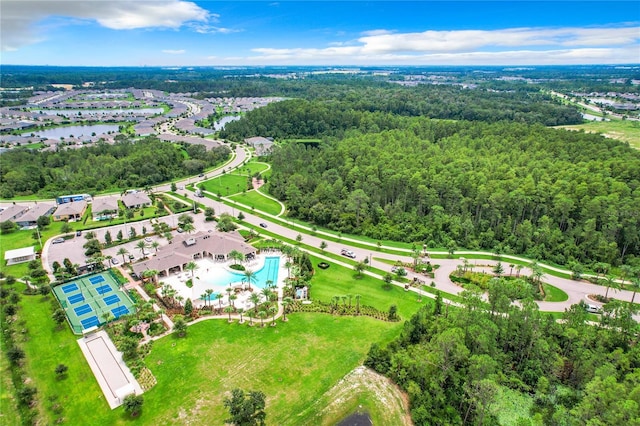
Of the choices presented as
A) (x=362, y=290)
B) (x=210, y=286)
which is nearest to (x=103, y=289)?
(x=210, y=286)

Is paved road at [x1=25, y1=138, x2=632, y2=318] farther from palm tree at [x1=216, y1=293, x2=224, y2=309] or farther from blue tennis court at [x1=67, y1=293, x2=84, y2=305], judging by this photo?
palm tree at [x1=216, y1=293, x2=224, y2=309]

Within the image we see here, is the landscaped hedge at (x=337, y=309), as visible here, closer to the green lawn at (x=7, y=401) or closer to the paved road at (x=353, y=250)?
the paved road at (x=353, y=250)

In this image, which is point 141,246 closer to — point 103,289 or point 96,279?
point 96,279

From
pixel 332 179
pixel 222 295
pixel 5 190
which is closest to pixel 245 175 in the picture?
pixel 332 179

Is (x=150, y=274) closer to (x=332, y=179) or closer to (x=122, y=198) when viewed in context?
(x=122, y=198)

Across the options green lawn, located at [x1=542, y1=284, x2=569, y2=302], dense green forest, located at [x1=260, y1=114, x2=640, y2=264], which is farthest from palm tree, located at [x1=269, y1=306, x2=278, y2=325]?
green lawn, located at [x1=542, y1=284, x2=569, y2=302]
